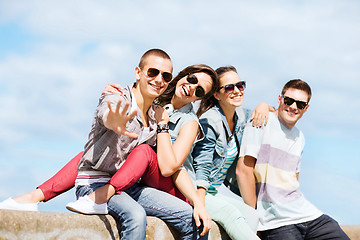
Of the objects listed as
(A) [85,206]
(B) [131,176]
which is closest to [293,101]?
(B) [131,176]

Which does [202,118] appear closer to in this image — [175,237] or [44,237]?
[175,237]

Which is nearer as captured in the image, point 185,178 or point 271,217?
point 185,178

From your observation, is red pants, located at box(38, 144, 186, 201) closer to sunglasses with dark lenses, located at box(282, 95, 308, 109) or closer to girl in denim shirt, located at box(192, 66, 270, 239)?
girl in denim shirt, located at box(192, 66, 270, 239)

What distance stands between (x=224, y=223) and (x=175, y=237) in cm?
64

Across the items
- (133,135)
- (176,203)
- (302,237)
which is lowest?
Result: (302,237)

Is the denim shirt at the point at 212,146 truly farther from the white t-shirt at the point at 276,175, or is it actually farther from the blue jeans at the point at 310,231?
the blue jeans at the point at 310,231

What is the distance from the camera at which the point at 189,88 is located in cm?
491

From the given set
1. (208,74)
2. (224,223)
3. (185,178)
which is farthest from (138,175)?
(208,74)

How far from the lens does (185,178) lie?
4.29 m

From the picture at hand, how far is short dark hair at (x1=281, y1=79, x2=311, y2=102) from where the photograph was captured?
5.45 m

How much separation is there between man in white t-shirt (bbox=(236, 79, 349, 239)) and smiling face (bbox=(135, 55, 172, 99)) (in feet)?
4.51

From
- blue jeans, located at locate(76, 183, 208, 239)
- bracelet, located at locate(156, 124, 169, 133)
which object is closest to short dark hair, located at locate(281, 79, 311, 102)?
bracelet, located at locate(156, 124, 169, 133)

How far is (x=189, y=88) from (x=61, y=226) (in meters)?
2.02

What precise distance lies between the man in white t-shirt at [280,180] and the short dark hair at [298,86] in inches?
1.8
